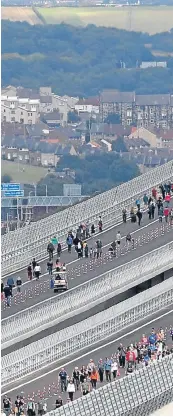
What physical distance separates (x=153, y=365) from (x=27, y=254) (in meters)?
17.1

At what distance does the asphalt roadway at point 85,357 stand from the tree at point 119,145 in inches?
4618

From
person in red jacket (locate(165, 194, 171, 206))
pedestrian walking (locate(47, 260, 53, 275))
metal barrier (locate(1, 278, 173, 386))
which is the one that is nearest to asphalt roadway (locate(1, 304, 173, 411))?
metal barrier (locate(1, 278, 173, 386))

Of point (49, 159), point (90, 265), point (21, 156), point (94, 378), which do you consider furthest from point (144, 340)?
point (49, 159)

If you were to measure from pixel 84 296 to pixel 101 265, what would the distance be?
155 inches

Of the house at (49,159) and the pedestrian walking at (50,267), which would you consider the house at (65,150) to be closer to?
the house at (49,159)

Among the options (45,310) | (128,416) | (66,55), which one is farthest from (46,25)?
(128,416)

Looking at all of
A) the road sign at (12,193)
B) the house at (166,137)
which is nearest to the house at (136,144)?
the house at (166,137)

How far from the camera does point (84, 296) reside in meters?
47.6

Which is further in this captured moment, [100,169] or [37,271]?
[100,169]

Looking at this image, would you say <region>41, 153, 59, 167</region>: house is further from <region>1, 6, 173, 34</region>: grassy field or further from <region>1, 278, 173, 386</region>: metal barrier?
<region>1, 278, 173, 386</region>: metal barrier

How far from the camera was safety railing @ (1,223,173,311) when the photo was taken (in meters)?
48.4

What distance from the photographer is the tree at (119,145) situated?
163 m

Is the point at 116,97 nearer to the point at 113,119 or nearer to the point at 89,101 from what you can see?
the point at 89,101

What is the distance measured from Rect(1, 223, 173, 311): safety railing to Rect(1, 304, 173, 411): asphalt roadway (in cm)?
425
